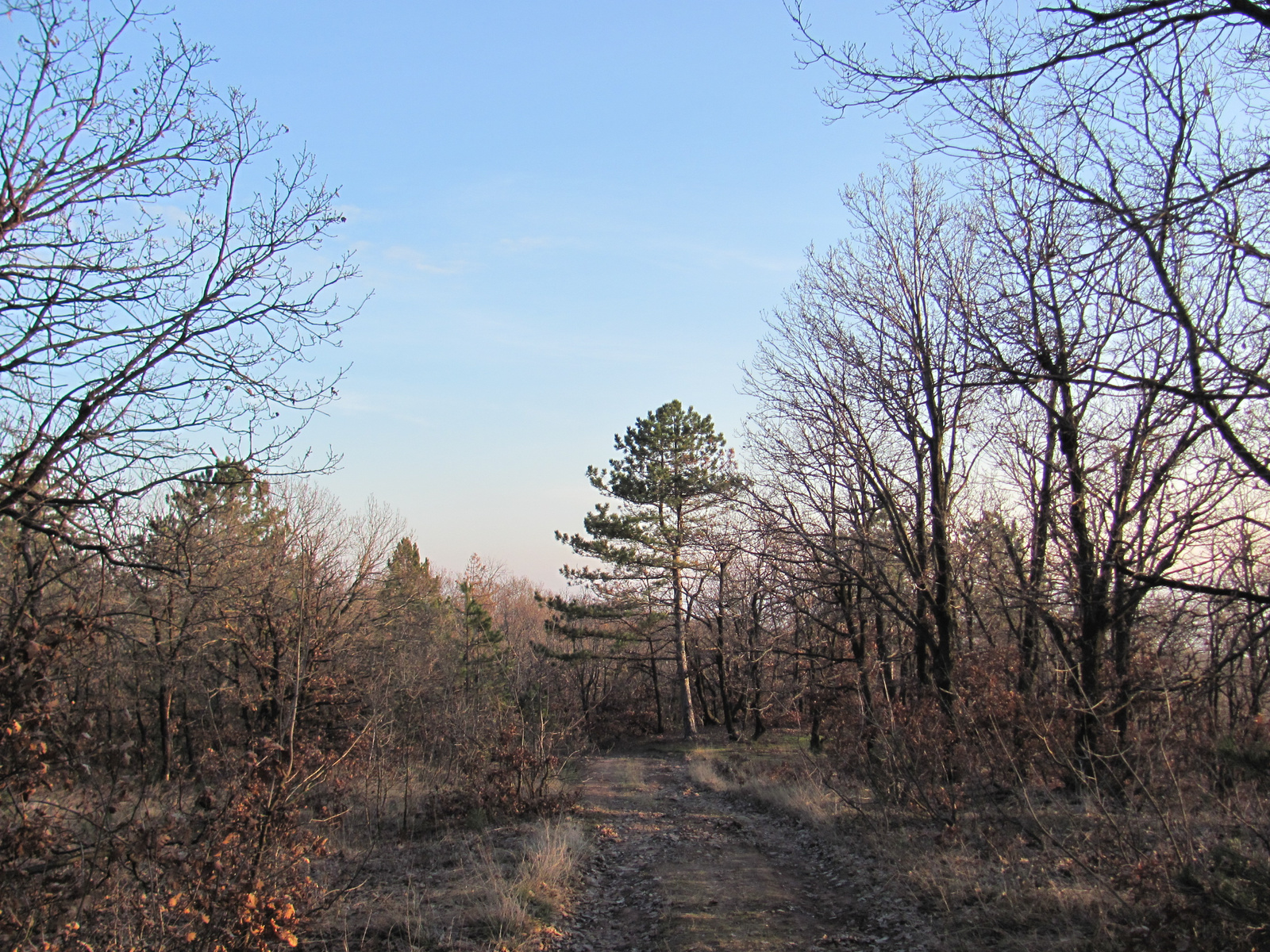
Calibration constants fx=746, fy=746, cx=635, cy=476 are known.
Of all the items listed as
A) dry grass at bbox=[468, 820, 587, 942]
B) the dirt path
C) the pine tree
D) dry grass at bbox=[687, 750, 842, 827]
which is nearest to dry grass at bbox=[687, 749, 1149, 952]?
dry grass at bbox=[687, 750, 842, 827]

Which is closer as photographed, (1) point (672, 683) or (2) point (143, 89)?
(2) point (143, 89)

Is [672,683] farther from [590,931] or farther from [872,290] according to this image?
[590,931]

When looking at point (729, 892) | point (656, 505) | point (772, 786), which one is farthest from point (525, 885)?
point (656, 505)

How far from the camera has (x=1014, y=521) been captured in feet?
46.2

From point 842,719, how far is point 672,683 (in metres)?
21.9

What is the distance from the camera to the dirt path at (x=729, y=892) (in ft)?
22.3

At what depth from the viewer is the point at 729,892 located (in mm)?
8344

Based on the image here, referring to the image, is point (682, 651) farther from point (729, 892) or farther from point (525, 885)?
point (525, 885)

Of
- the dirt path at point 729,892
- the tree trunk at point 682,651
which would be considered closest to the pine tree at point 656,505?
the tree trunk at point 682,651

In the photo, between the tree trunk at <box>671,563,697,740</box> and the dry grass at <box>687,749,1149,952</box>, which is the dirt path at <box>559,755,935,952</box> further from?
the tree trunk at <box>671,563,697,740</box>

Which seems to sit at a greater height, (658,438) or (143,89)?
(658,438)

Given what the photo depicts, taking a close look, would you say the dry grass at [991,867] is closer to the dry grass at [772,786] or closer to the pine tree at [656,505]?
the dry grass at [772,786]

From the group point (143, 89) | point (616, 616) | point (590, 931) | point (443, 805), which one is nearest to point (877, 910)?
point (590, 931)

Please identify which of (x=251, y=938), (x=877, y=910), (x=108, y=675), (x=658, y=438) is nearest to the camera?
(x=251, y=938)
